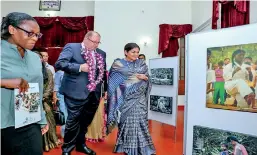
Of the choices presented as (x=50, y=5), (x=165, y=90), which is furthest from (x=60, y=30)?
(x=165, y=90)

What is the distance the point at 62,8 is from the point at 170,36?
4053 millimetres

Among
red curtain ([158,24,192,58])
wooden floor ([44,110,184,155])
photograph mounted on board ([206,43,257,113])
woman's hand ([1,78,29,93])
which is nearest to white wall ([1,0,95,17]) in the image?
red curtain ([158,24,192,58])

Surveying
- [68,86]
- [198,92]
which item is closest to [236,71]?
[198,92]

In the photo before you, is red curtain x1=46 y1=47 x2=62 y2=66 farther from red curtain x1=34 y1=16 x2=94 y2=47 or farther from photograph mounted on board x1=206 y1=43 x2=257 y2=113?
photograph mounted on board x1=206 y1=43 x2=257 y2=113

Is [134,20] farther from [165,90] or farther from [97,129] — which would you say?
[97,129]

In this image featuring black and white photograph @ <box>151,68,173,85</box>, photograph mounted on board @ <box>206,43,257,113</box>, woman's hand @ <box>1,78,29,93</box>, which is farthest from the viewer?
black and white photograph @ <box>151,68,173,85</box>

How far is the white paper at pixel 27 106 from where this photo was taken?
1.20 metres

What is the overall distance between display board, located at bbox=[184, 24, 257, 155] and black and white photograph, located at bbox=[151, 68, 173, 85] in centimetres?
213

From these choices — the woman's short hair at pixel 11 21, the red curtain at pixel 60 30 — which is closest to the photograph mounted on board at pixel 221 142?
the woman's short hair at pixel 11 21

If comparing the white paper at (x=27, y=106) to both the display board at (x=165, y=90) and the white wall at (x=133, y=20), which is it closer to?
the display board at (x=165, y=90)

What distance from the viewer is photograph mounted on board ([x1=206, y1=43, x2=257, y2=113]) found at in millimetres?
1522

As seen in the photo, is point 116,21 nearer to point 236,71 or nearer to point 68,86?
point 68,86

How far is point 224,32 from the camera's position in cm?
168

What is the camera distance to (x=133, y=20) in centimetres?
898
